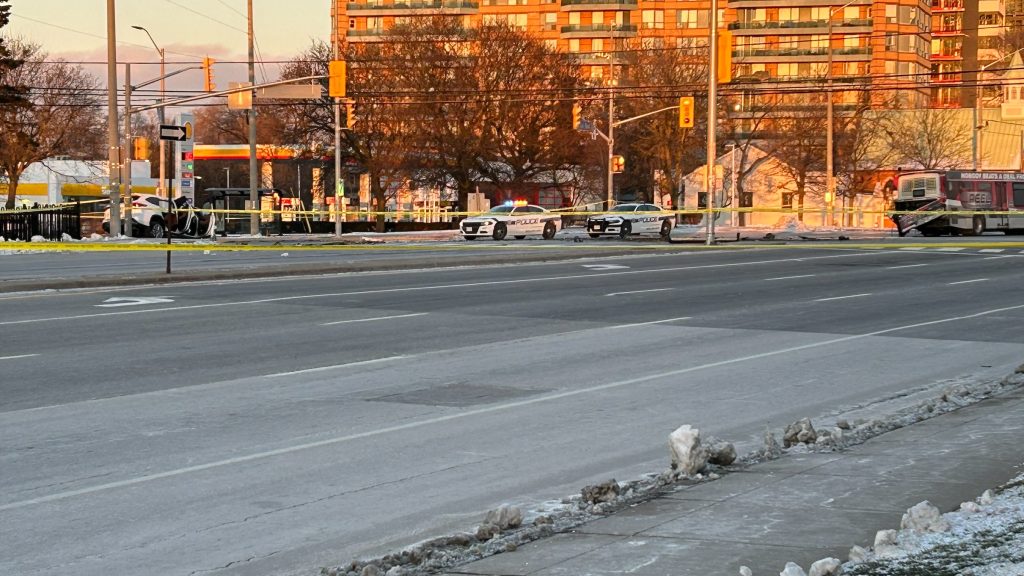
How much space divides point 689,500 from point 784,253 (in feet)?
105

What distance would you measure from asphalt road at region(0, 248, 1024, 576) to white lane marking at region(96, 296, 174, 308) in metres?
0.24

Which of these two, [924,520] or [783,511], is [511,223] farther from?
[924,520]

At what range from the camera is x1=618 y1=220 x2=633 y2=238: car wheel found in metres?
54.8

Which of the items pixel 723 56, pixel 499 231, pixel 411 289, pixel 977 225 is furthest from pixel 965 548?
pixel 977 225

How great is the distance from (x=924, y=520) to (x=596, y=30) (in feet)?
441

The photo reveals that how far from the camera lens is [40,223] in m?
50.1

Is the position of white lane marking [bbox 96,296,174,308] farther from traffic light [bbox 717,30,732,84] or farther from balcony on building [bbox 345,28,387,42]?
balcony on building [bbox 345,28,387,42]

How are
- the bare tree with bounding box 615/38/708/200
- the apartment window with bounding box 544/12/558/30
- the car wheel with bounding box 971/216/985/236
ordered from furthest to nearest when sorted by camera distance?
the apartment window with bounding box 544/12/558/30, the bare tree with bounding box 615/38/708/200, the car wheel with bounding box 971/216/985/236

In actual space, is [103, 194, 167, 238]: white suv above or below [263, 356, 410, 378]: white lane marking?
above

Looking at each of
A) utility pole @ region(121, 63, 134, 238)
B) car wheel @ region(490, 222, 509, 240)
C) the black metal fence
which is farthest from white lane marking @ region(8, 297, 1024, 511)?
the black metal fence

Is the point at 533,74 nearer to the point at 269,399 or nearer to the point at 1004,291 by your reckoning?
the point at 1004,291

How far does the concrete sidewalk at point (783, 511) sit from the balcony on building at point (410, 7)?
445ft

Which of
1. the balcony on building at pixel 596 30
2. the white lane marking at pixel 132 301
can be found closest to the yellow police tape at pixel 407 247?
the white lane marking at pixel 132 301

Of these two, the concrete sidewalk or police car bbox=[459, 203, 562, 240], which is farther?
police car bbox=[459, 203, 562, 240]
